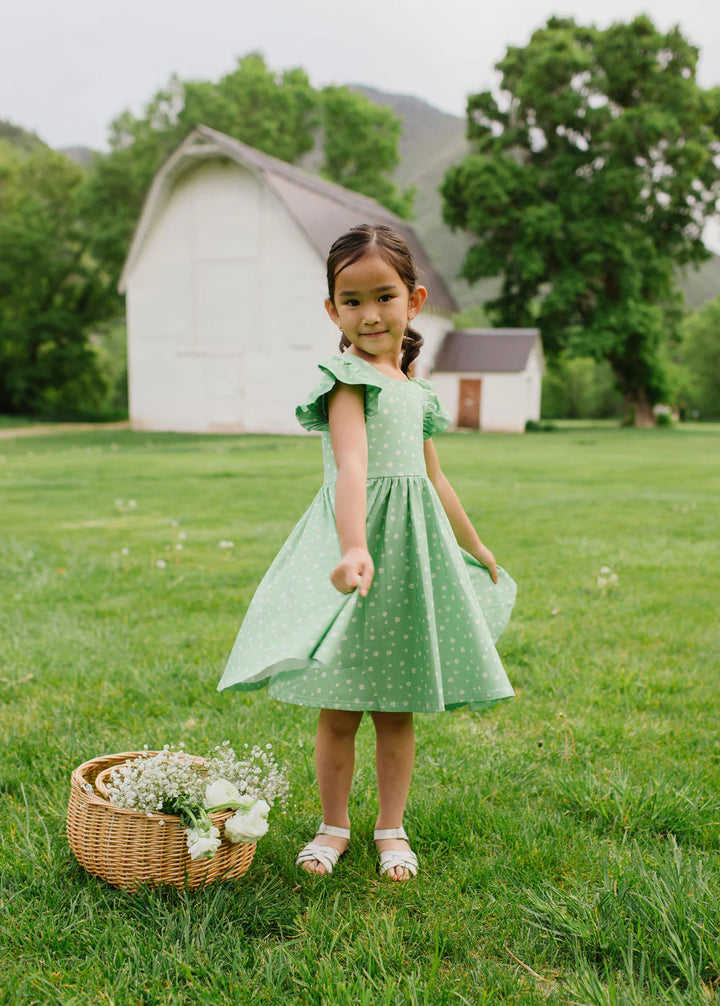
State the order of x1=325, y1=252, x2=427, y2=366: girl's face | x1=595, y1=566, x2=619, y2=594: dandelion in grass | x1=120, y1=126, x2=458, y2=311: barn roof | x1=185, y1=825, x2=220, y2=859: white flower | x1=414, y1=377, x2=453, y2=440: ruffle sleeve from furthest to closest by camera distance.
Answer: x1=120, y1=126, x2=458, y2=311: barn roof
x1=595, y1=566, x2=619, y2=594: dandelion in grass
x1=414, y1=377, x2=453, y2=440: ruffle sleeve
x1=325, y1=252, x2=427, y2=366: girl's face
x1=185, y1=825, x2=220, y2=859: white flower

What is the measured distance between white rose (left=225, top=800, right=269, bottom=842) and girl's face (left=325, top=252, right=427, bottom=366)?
1.21 metres

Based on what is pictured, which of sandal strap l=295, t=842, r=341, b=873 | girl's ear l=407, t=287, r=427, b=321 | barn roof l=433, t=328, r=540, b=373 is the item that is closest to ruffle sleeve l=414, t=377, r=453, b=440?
girl's ear l=407, t=287, r=427, b=321

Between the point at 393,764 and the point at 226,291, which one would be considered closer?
the point at 393,764

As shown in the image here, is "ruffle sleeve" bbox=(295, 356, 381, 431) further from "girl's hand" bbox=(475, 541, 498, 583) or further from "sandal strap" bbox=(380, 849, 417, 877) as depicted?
"sandal strap" bbox=(380, 849, 417, 877)

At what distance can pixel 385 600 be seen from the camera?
7.02 feet

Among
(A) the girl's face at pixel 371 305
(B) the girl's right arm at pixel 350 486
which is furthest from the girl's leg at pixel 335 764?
(A) the girl's face at pixel 371 305

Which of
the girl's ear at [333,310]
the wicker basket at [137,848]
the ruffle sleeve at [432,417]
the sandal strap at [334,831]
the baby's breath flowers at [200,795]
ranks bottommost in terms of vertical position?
the sandal strap at [334,831]

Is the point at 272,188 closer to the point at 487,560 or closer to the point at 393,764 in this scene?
the point at 487,560

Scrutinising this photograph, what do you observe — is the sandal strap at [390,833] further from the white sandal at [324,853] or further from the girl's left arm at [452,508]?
the girl's left arm at [452,508]

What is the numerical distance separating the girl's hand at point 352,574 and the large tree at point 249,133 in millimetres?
31763

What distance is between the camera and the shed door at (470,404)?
1129 inches

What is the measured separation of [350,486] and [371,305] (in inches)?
21.5

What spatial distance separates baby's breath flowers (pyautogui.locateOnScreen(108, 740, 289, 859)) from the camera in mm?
1944

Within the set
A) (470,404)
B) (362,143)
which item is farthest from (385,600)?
(362,143)
